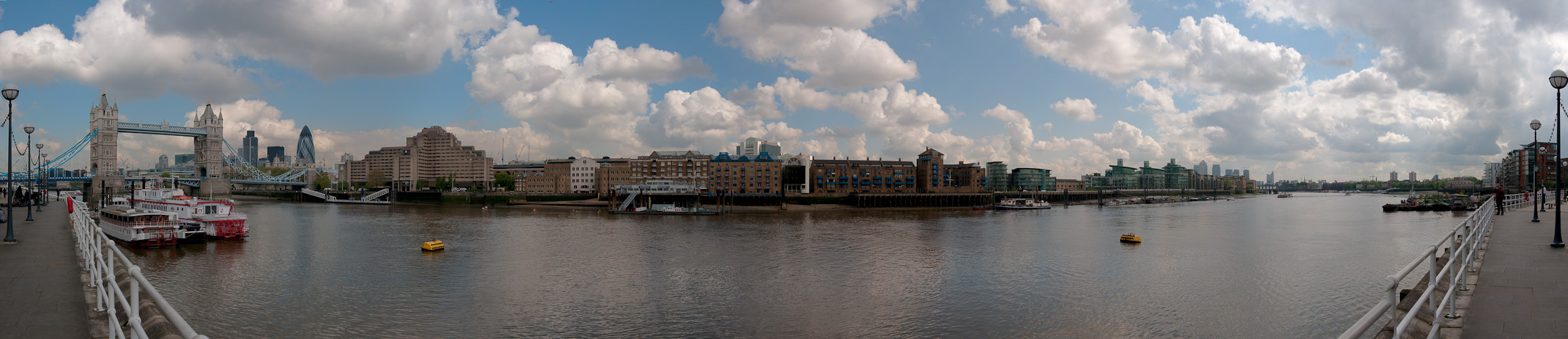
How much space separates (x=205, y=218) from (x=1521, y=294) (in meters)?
46.7

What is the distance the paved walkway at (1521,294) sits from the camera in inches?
285

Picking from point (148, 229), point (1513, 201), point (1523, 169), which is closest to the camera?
point (148, 229)

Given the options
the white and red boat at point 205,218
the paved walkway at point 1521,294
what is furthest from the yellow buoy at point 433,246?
the paved walkway at point 1521,294

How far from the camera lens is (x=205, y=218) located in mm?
36125

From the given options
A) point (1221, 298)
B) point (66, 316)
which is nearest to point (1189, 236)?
point (1221, 298)

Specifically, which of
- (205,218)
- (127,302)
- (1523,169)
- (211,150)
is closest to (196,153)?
(211,150)

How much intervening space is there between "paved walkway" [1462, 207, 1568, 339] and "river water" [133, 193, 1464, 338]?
3.86 m

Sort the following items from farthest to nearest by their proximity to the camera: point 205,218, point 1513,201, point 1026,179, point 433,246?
point 1026,179 < point 205,218 < point 1513,201 < point 433,246

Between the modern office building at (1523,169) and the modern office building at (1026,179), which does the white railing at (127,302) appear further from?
the modern office building at (1026,179)

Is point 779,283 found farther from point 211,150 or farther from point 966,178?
point 211,150

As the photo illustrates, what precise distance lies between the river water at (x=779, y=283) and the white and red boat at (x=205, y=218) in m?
1.31

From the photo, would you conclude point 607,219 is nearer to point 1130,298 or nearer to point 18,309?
point 1130,298

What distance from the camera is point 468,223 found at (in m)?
55.7

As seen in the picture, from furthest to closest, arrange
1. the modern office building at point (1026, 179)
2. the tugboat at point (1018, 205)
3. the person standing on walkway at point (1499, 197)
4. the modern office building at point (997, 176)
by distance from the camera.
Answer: the modern office building at point (1026, 179), the modern office building at point (997, 176), the tugboat at point (1018, 205), the person standing on walkway at point (1499, 197)
